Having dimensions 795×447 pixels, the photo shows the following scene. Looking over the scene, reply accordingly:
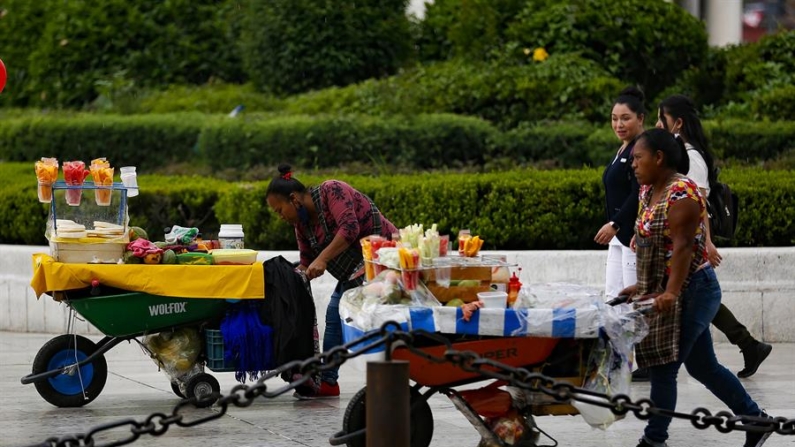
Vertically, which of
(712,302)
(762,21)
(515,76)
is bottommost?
(712,302)

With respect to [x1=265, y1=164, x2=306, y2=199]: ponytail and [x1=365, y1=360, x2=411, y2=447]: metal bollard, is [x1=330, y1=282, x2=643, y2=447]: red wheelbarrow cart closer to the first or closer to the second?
[x1=365, y1=360, x2=411, y2=447]: metal bollard

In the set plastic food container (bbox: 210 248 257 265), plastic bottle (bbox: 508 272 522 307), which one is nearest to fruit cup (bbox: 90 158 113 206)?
plastic food container (bbox: 210 248 257 265)

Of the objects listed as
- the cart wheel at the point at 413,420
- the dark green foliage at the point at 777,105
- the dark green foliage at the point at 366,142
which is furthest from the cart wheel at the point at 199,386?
the dark green foliage at the point at 777,105

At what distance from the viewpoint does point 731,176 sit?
10.8 metres

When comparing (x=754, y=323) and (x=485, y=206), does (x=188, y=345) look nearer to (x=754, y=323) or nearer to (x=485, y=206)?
(x=485, y=206)

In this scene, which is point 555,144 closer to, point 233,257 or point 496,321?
point 233,257

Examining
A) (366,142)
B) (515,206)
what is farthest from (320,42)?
(515,206)

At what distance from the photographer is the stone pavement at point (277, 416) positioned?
273 inches

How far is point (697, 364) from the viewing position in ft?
21.3

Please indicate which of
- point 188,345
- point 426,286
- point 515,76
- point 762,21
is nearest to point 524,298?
point 426,286

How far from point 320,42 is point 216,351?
7.80 m

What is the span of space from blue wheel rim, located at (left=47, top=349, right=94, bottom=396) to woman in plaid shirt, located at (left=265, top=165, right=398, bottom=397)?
48.3 inches

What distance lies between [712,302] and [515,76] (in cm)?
751

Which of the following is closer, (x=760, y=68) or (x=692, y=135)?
(x=692, y=135)
